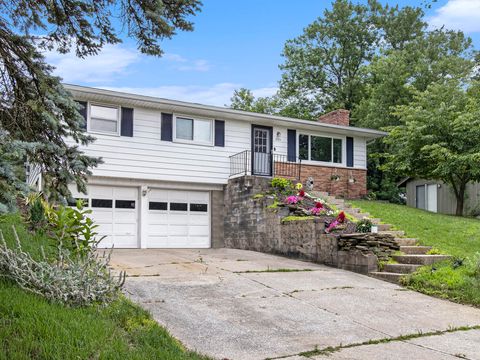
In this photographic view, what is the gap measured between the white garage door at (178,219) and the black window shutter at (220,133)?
179cm

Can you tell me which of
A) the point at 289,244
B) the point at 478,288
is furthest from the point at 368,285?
the point at 289,244

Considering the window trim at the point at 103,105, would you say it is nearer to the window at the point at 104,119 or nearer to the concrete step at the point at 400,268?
the window at the point at 104,119

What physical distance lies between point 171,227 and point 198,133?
3.29 metres

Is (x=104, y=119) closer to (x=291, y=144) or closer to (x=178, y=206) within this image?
(x=178, y=206)

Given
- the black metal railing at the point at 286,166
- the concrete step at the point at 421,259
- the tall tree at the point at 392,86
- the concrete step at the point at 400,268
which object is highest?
the tall tree at the point at 392,86

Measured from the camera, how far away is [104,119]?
49.5 feet

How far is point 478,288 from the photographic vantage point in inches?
318

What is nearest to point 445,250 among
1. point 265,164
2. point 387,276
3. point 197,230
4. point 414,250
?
point 414,250

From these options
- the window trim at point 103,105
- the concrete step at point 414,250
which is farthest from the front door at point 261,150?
the concrete step at point 414,250

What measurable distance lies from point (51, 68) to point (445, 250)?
8.77m

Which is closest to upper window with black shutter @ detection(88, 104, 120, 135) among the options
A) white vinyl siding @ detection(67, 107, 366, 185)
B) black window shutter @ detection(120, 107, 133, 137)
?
black window shutter @ detection(120, 107, 133, 137)

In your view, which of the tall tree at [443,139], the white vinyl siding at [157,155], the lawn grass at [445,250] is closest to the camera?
the lawn grass at [445,250]

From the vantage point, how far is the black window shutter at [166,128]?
52.4 feet

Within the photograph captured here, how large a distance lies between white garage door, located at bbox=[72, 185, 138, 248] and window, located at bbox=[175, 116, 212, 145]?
7.90 ft
